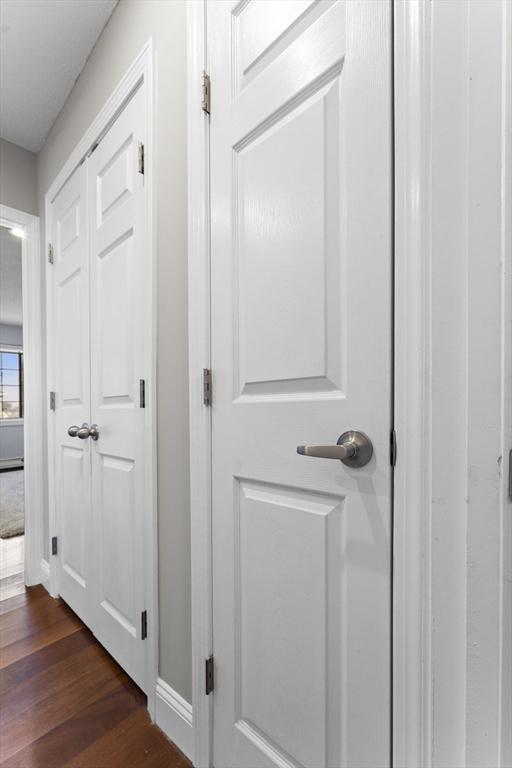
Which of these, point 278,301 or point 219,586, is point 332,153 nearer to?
point 278,301

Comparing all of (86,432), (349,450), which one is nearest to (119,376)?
(86,432)

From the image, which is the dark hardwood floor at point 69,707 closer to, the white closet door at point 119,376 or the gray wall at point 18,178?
the white closet door at point 119,376

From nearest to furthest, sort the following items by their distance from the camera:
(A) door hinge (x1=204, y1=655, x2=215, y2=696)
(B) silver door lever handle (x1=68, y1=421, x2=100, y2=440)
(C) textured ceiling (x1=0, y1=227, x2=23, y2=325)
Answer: (A) door hinge (x1=204, y1=655, x2=215, y2=696), (B) silver door lever handle (x1=68, y1=421, x2=100, y2=440), (C) textured ceiling (x1=0, y1=227, x2=23, y2=325)

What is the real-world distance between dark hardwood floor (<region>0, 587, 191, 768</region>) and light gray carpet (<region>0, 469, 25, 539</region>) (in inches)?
61.0

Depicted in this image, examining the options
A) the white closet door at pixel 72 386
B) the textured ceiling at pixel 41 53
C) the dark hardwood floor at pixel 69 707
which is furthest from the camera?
the white closet door at pixel 72 386

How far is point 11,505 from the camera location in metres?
3.93

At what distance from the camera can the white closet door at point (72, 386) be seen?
1.73m

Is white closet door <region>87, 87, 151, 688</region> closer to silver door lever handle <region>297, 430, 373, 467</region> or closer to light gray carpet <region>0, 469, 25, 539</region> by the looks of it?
silver door lever handle <region>297, 430, 373, 467</region>

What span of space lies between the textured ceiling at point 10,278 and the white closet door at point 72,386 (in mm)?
943

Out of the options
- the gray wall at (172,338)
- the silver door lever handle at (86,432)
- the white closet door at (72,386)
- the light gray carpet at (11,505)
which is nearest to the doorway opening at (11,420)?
the light gray carpet at (11,505)

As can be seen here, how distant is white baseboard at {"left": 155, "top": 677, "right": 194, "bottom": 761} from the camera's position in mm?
1098

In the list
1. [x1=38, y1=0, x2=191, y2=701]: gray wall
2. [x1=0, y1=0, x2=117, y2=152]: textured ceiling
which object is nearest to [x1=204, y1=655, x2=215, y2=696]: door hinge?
[x1=38, y1=0, x2=191, y2=701]: gray wall

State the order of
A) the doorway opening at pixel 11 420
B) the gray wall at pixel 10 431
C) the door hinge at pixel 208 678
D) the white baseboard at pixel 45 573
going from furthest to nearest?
the gray wall at pixel 10 431 → the doorway opening at pixel 11 420 → the white baseboard at pixel 45 573 → the door hinge at pixel 208 678

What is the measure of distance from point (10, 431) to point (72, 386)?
5888mm
